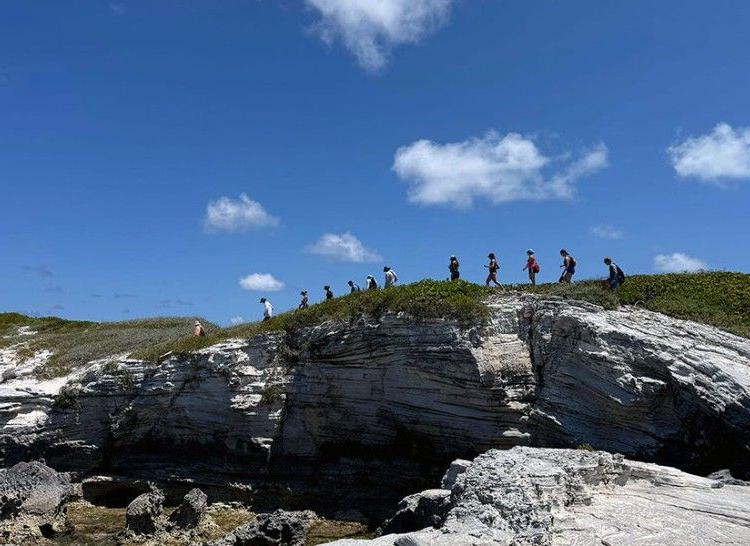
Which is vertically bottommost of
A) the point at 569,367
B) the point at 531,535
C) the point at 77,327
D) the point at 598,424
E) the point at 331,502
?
the point at 331,502

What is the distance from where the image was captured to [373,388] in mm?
26922

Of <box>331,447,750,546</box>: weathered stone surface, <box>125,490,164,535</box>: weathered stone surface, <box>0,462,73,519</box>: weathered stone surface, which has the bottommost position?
<box>125,490,164,535</box>: weathered stone surface

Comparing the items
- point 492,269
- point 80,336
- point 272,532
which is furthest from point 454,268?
point 80,336

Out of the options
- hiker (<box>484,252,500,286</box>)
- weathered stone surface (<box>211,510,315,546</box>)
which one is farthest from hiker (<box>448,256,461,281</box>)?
weathered stone surface (<box>211,510,315,546</box>)

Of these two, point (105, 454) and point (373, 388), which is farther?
point (105, 454)

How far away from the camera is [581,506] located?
1439 cm

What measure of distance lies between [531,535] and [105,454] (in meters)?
25.3

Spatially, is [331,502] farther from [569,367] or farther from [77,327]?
[77,327]

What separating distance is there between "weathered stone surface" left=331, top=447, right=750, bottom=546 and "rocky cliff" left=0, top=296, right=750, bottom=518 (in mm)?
4962

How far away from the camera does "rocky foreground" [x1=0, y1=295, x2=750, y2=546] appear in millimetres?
16562

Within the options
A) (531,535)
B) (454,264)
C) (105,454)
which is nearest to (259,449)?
(105,454)

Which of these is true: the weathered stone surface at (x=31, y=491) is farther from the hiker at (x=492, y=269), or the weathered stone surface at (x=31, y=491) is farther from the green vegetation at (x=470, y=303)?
the hiker at (x=492, y=269)

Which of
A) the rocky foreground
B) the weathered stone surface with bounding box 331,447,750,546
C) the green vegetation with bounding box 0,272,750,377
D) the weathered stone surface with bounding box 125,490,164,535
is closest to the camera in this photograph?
the weathered stone surface with bounding box 331,447,750,546

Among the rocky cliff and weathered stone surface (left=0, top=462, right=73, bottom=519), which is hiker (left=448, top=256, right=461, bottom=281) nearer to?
the rocky cliff
